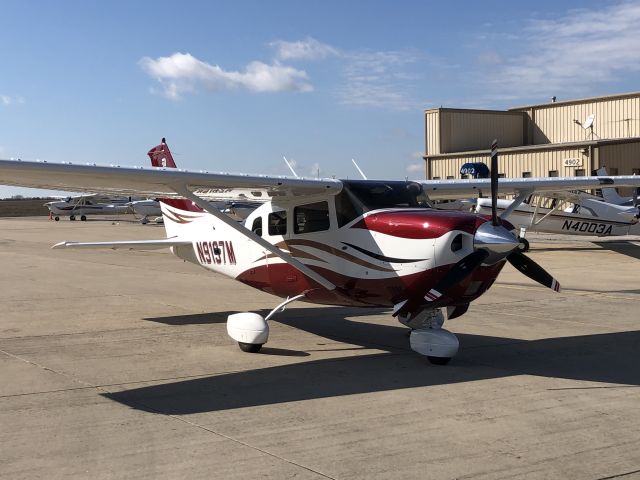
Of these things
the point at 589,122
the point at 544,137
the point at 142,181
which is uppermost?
the point at 589,122

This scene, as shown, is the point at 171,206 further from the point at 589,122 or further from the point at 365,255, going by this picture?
the point at 589,122

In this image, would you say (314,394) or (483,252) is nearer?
(314,394)

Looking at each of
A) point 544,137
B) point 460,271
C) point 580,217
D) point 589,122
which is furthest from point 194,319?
point 544,137

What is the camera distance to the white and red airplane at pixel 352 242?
26.2 feet

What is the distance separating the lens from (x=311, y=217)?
972cm

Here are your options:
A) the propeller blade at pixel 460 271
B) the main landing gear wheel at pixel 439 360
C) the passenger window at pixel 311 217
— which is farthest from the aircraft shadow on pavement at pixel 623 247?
the propeller blade at pixel 460 271

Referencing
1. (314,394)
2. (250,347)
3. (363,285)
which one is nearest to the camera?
(314,394)

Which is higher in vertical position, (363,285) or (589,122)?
(589,122)

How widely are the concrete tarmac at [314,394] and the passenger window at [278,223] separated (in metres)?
1.52

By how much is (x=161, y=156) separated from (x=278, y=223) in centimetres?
434

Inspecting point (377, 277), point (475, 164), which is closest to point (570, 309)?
point (377, 277)

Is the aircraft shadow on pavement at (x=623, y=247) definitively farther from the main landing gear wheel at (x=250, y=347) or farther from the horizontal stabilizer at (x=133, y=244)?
the main landing gear wheel at (x=250, y=347)

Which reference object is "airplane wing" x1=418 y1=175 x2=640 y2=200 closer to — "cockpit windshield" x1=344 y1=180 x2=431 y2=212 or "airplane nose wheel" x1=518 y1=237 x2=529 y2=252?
"cockpit windshield" x1=344 y1=180 x2=431 y2=212

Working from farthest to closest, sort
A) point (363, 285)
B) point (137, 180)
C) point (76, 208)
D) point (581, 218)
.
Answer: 1. point (76, 208)
2. point (581, 218)
3. point (363, 285)
4. point (137, 180)
